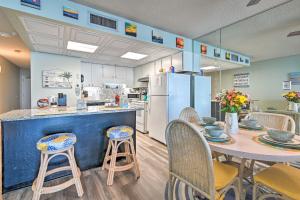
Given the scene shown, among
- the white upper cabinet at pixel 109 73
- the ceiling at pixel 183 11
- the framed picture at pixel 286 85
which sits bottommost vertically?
the framed picture at pixel 286 85

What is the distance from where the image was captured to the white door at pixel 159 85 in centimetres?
313

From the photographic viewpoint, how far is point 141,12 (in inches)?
93.3

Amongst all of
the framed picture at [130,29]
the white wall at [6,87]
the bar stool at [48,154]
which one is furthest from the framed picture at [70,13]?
the white wall at [6,87]

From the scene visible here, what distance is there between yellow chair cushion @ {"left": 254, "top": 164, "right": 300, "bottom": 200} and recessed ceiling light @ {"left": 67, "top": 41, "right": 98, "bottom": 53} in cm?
355

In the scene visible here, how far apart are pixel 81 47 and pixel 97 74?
161 cm

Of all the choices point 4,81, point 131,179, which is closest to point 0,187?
point 131,179

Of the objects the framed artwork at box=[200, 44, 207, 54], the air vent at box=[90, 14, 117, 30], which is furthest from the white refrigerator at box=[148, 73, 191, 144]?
the air vent at box=[90, 14, 117, 30]

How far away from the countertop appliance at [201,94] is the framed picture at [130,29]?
1766 mm

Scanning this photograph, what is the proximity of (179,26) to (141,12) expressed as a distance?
902 millimetres

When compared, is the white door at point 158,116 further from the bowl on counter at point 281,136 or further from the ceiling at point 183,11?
the bowl on counter at point 281,136

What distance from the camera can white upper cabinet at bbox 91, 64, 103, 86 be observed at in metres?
4.78

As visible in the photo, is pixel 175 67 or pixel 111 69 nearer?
pixel 175 67

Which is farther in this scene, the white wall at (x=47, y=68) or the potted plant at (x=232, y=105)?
the white wall at (x=47, y=68)

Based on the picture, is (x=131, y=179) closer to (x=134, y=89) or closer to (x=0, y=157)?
(x=0, y=157)
